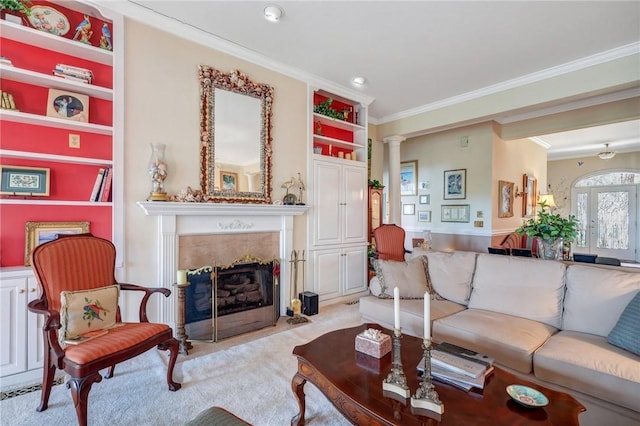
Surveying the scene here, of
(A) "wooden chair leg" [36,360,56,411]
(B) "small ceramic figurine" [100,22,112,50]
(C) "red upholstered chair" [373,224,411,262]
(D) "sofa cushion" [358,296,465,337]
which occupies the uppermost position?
(B) "small ceramic figurine" [100,22,112,50]

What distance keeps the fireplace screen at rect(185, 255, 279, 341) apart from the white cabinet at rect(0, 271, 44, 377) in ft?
3.58

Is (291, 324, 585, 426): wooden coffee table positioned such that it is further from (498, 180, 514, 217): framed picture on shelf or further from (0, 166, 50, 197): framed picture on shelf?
(498, 180, 514, 217): framed picture on shelf

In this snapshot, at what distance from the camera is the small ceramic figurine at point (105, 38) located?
259 centimetres

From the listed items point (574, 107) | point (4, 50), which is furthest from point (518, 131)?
point (4, 50)

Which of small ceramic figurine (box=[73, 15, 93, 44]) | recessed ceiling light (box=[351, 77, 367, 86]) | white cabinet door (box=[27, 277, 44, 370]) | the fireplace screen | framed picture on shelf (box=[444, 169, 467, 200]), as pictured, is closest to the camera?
white cabinet door (box=[27, 277, 44, 370])

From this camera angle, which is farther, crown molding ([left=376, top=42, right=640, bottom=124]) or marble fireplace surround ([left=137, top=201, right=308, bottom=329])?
crown molding ([left=376, top=42, right=640, bottom=124])

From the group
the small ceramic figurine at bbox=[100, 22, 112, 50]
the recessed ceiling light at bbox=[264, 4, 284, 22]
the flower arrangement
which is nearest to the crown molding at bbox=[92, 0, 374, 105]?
the small ceramic figurine at bbox=[100, 22, 112, 50]

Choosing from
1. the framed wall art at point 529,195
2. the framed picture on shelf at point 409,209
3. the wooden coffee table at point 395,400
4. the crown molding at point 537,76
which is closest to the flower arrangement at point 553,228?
the crown molding at point 537,76

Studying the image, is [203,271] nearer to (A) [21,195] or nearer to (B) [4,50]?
(A) [21,195]

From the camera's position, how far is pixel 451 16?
105 inches

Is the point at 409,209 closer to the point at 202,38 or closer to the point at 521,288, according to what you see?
the point at 521,288

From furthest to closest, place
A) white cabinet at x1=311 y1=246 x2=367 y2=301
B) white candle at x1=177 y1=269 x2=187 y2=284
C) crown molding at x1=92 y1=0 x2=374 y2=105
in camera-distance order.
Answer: white cabinet at x1=311 y1=246 x2=367 y2=301, white candle at x1=177 y1=269 x2=187 y2=284, crown molding at x1=92 y1=0 x2=374 y2=105

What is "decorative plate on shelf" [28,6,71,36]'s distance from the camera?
7.71 feet

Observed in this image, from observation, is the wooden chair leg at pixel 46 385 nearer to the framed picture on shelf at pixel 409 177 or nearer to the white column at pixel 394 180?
the white column at pixel 394 180
